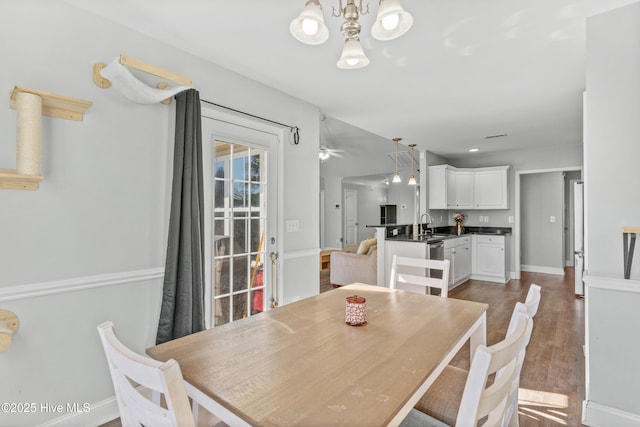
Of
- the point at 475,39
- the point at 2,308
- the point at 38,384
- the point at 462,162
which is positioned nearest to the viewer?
the point at 2,308

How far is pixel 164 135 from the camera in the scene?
222cm

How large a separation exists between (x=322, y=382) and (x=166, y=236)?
166cm

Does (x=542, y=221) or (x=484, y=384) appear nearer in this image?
(x=484, y=384)

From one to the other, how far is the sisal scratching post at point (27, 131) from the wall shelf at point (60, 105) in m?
0.04

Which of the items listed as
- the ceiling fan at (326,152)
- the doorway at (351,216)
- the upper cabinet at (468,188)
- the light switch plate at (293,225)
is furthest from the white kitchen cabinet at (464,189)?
the doorway at (351,216)

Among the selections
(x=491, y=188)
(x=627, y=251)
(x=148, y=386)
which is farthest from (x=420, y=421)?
(x=491, y=188)

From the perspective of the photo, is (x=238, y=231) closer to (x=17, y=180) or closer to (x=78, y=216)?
(x=78, y=216)

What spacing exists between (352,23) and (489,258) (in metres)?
5.55

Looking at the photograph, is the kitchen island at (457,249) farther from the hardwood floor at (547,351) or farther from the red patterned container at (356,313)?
the red patterned container at (356,313)

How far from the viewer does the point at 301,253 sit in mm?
3256

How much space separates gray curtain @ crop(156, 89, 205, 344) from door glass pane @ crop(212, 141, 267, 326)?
0.34 metres

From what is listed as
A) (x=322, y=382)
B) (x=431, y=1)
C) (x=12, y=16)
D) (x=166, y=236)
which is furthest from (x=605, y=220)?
(x=12, y=16)

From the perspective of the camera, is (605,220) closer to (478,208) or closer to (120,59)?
(120,59)

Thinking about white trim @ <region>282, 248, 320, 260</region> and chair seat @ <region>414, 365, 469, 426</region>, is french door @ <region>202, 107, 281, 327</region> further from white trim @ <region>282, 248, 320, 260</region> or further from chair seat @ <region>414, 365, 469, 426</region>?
chair seat @ <region>414, 365, 469, 426</region>
